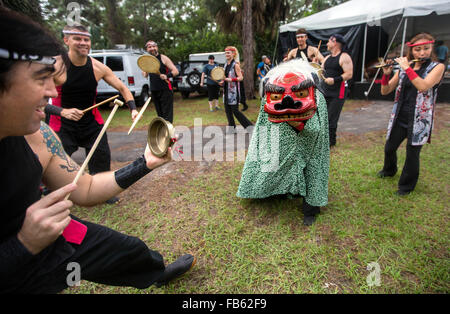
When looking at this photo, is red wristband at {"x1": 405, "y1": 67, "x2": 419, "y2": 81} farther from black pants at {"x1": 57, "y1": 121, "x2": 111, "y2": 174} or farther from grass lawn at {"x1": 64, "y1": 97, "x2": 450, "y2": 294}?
black pants at {"x1": 57, "y1": 121, "x2": 111, "y2": 174}

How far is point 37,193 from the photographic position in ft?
4.27

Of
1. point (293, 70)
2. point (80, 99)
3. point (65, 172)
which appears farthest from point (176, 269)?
point (80, 99)

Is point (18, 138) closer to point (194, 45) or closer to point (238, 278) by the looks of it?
point (238, 278)

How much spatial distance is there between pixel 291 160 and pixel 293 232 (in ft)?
Answer: 2.49

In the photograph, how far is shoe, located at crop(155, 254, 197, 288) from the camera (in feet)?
6.66

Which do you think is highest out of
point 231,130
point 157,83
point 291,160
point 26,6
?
point 26,6

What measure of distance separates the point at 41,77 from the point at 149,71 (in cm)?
449

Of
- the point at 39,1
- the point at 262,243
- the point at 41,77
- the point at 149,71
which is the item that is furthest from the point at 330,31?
the point at 41,77

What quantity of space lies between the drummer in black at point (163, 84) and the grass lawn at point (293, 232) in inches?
85.2

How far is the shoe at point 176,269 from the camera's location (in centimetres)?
203

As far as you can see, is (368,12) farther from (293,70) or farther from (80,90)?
(80,90)

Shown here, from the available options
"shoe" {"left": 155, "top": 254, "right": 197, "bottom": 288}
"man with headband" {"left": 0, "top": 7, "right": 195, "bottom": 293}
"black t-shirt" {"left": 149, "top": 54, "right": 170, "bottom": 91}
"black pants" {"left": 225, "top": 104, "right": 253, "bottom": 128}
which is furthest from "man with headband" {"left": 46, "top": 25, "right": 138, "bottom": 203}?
"black pants" {"left": 225, "top": 104, "right": 253, "bottom": 128}

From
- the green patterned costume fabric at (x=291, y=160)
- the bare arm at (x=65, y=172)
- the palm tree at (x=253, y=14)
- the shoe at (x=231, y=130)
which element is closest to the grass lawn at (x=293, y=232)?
the green patterned costume fabric at (x=291, y=160)
